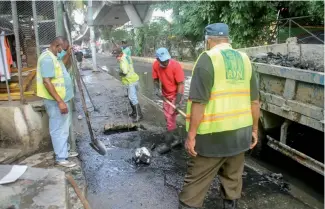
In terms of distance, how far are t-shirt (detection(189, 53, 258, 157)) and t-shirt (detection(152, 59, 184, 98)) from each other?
7.71 feet

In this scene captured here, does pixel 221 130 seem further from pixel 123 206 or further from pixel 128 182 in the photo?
pixel 128 182

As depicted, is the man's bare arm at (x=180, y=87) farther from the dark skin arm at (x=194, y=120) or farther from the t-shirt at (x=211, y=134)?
the dark skin arm at (x=194, y=120)

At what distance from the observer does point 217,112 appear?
261 cm

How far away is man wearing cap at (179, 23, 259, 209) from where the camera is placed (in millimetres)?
2543

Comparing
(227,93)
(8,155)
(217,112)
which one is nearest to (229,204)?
(217,112)

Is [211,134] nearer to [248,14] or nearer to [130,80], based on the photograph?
[130,80]

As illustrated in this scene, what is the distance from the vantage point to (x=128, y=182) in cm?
402

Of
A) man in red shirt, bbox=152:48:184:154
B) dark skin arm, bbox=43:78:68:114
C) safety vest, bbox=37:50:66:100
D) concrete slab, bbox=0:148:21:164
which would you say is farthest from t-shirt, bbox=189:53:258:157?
concrete slab, bbox=0:148:21:164

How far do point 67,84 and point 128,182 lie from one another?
1452mm

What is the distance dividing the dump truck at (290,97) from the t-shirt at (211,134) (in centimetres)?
104

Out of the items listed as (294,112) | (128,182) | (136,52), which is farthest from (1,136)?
(136,52)

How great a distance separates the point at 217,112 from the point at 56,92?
2114mm

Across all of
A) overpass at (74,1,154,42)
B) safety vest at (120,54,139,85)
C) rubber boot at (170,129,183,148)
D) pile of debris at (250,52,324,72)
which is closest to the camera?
pile of debris at (250,52,324,72)

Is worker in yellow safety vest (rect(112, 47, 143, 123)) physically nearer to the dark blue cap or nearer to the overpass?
the dark blue cap
